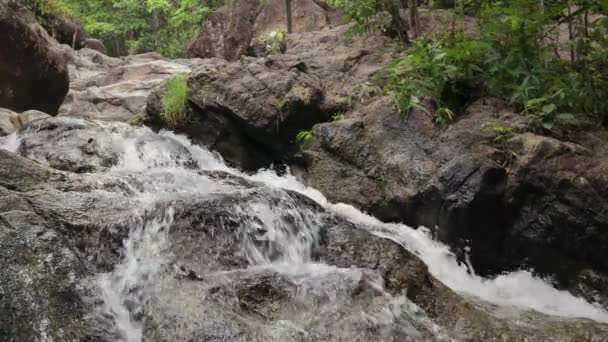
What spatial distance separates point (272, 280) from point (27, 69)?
869 cm

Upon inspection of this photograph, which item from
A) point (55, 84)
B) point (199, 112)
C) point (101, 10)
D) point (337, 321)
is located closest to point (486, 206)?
point (337, 321)

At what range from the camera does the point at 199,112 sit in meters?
9.10

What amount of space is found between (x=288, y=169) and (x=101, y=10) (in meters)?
21.7

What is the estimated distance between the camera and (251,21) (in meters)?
17.8

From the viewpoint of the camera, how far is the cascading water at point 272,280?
3846 mm

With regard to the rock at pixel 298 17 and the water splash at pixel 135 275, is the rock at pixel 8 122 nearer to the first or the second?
the water splash at pixel 135 275

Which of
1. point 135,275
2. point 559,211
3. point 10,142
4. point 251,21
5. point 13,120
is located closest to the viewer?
point 135,275

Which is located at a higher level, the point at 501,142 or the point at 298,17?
the point at 298,17

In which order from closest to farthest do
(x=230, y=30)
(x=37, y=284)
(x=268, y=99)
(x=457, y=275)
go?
(x=37, y=284) → (x=457, y=275) → (x=268, y=99) → (x=230, y=30)

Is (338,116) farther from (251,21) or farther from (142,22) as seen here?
(142,22)

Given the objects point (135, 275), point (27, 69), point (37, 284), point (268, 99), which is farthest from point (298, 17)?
point (37, 284)

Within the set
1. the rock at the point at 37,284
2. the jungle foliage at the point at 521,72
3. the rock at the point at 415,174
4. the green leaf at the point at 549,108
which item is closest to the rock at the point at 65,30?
the rock at the point at 415,174

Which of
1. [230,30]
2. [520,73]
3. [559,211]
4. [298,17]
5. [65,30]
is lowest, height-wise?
[65,30]

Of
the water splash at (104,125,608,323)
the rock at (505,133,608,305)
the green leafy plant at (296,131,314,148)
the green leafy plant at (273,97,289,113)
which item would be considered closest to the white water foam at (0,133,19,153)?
the water splash at (104,125,608,323)
